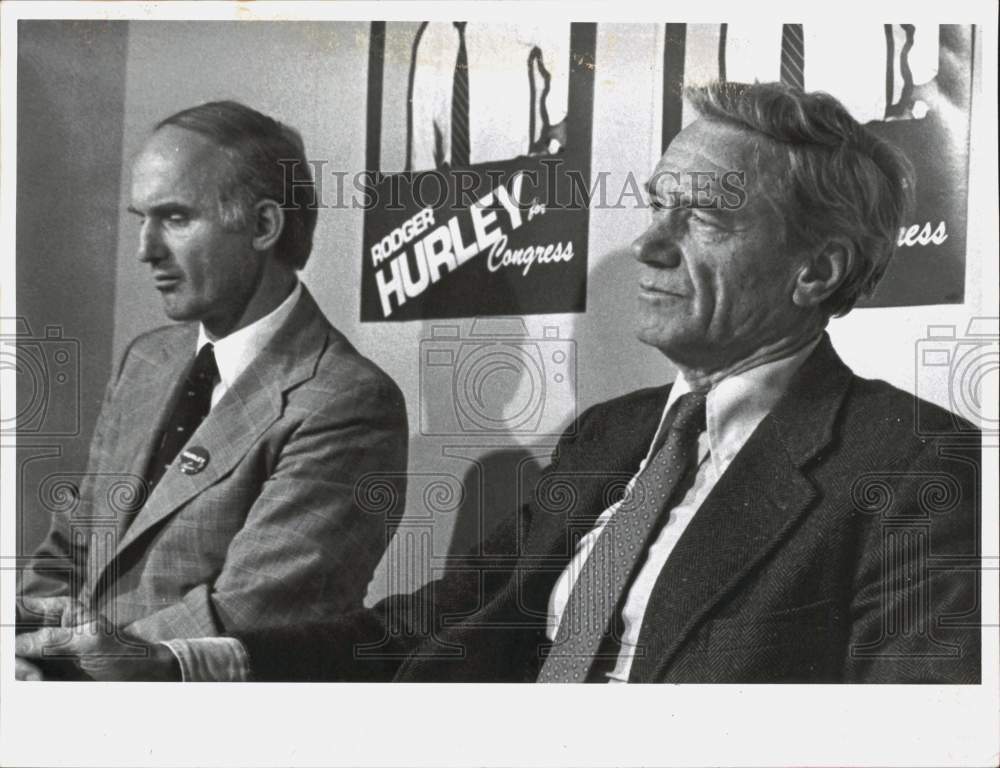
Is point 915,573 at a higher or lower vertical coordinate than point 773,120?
lower

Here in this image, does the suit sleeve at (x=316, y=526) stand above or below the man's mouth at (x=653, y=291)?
below

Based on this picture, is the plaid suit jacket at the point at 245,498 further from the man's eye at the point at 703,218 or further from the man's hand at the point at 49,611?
the man's eye at the point at 703,218

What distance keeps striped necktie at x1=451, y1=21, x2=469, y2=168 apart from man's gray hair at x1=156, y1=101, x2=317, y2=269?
404mm

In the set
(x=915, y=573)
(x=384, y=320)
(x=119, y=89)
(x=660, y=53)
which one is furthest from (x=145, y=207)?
(x=915, y=573)

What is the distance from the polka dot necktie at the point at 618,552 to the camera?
10.3 feet

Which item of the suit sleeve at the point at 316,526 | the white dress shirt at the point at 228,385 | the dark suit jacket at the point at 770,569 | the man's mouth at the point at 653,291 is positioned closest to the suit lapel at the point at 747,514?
the dark suit jacket at the point at 770,569

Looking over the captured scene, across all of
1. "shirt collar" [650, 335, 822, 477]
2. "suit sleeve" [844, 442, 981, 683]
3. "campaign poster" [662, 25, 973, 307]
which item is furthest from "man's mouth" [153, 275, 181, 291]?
"suit sleeve" [844, 442, 981, 683]

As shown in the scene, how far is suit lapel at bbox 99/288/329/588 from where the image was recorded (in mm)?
3148

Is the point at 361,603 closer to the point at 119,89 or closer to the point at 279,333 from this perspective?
the point at 279,333

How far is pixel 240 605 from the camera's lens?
312 centimetres

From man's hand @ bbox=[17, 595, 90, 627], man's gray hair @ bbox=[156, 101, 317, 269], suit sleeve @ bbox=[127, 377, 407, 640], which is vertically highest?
man's gray hair @ bbox=[156, 101, 317, 269]

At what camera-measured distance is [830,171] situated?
309 cm

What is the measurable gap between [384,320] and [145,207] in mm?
713

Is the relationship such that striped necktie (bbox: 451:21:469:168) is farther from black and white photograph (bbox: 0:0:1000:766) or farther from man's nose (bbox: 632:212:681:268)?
man's nose (bbox: 632:212:681:268)
